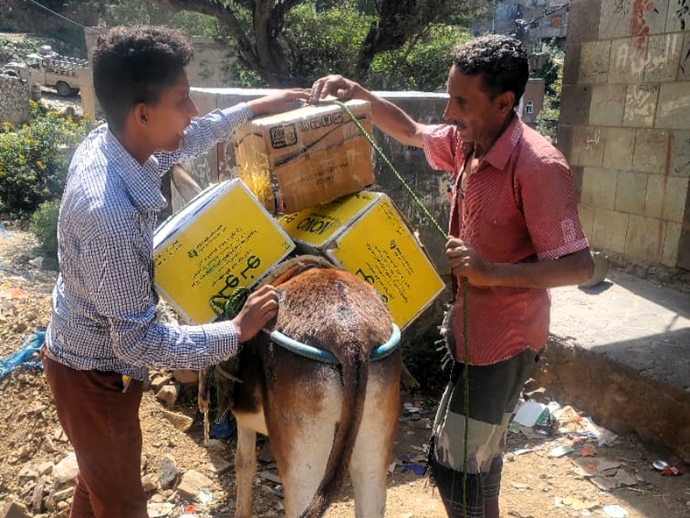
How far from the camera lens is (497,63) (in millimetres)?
1958

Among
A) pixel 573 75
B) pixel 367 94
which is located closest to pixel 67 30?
pixel 573 75

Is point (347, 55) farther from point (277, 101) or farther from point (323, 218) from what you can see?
point (323, 218)

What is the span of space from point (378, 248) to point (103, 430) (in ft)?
3.89

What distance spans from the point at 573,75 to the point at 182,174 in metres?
4.53

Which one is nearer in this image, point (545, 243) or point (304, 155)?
point (545, 243)

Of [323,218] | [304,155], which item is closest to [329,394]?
[323,218]

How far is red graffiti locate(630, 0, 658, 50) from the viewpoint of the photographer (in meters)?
5.30

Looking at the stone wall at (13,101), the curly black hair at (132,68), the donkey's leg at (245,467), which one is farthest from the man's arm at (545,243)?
the stone wall at (13,101)

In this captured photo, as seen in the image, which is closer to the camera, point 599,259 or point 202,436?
point 202,436

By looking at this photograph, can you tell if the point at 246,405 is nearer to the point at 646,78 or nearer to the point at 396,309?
the point at 396,309

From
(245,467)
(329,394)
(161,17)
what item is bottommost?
(245,467)

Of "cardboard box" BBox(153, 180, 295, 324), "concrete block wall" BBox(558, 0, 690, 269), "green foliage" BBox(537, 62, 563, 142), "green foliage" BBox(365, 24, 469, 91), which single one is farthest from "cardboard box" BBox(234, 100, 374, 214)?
"green foliage" BBox(365, 24, 469, 91)

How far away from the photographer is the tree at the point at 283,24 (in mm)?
11117

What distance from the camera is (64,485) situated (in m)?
3.12
